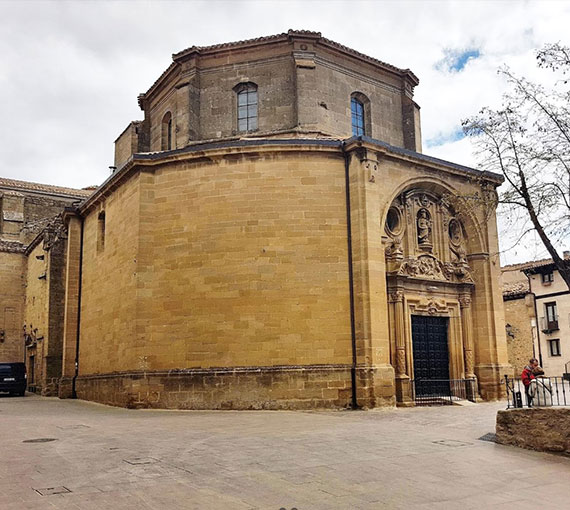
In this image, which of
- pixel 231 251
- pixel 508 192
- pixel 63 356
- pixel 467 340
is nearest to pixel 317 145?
pixel 231 251

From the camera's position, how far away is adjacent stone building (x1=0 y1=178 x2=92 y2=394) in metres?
27.4

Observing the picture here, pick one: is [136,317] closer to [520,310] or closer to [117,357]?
[117,357]

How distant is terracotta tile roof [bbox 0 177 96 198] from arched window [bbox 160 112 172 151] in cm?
1576

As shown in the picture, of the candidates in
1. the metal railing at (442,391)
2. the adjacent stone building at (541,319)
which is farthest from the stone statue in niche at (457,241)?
the adjacent stone building at (541,319)

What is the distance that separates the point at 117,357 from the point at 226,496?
13409 mm

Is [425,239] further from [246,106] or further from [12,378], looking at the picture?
[12,378]

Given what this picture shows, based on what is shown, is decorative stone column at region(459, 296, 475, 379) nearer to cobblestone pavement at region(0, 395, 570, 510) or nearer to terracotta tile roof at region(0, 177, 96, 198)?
cobblestone pavement at region(0, 395, 570, 510)

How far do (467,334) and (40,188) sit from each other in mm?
28999

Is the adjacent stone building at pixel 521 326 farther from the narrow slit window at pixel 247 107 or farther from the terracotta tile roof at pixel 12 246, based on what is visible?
the terracotta tile roof at pixel 12 246

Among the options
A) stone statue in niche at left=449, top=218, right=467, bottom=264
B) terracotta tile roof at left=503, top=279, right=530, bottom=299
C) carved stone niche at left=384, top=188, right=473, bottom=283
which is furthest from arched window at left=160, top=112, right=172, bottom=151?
terracotta tile roof at left=503, top=279, right=530, bottom=299

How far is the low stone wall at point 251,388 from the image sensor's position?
16.6 m

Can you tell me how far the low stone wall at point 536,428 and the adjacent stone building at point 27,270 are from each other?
69.6ft

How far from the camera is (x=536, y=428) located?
10539 millimetres

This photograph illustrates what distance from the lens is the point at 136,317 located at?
18031mm
